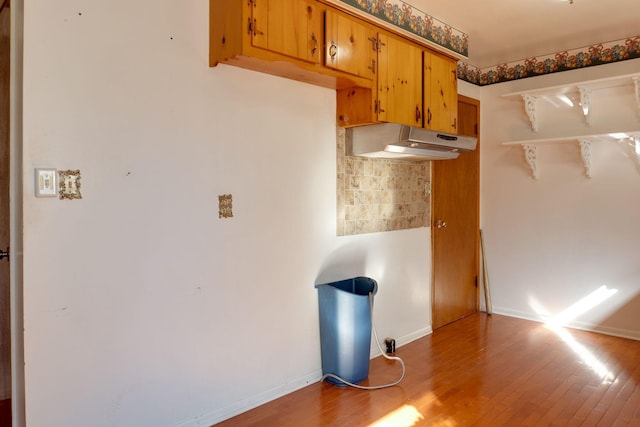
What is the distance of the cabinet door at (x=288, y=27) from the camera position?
2.08 m

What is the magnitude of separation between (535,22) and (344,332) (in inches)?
102

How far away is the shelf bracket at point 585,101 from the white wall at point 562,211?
0.19 feet

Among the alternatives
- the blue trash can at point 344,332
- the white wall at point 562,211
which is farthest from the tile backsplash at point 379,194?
the white wall at point 562,211

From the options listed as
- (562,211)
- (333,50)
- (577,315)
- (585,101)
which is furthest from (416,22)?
(577,315)

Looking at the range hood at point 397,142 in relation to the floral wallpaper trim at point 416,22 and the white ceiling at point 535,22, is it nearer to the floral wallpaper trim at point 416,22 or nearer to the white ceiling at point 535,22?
the floral wallpaper trim at point 416,22

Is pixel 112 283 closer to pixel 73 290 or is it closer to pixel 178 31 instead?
pixel 73 290

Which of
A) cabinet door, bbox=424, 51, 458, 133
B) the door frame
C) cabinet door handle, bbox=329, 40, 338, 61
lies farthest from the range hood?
the door frame

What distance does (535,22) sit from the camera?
3.21 m

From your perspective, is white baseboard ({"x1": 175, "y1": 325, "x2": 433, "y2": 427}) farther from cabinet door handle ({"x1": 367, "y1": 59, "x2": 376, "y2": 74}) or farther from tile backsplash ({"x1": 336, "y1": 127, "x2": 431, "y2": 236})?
cabinet door handle ({"x1": 367, "y1": 59, "x2": 376, "y2": 74})

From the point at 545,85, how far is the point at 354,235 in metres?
2.39

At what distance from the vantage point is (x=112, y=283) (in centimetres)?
188

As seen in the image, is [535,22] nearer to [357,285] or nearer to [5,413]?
[357,285]

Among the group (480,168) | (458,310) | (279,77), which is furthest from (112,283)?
(480,168)

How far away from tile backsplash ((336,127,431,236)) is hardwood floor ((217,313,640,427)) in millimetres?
965
